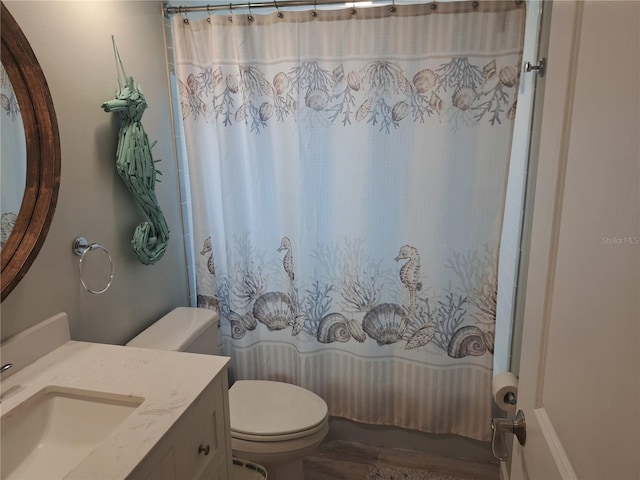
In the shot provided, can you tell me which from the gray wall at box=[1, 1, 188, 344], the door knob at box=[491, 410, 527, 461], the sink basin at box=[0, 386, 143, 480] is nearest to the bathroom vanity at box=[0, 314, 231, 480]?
the sink basin at box=[0, 386, 143, 480]

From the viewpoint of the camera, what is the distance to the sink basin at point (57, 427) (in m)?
1.07

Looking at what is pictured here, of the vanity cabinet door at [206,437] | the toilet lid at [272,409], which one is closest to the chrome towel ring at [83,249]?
the vanity cabinet door at [206,437]

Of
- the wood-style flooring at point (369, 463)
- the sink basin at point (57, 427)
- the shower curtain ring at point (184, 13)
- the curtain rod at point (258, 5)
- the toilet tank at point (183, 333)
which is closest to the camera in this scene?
the sink basin at point (57, 427)

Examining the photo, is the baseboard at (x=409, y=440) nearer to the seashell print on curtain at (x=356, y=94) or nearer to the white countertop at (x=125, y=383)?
the white countertop at (x=125, y=383)

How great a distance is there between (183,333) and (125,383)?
58 cm

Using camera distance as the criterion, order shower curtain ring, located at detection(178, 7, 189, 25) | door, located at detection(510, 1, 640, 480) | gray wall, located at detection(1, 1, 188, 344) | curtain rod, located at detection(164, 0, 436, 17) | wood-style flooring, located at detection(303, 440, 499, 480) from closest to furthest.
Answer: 1. door, located at detection(510, 1, 640, 480)
2. gray wall, located at detection(1, 1, 188, 344)
3. curtain rod, located at detection(164, 0, 436, 17)
4. shower curtain ring, located at detection(178, 7, 189, 25)
5. wood-style flooring, located at detection(303, 440, 499, 480)

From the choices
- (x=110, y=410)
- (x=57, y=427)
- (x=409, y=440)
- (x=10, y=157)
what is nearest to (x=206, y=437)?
(x=110, y=410)

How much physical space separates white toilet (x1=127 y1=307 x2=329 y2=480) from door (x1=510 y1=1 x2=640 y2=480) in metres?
0.99

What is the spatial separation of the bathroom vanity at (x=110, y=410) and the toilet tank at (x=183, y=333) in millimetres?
310

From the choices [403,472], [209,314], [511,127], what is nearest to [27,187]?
[209,314]

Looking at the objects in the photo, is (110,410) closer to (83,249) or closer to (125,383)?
(125,383)

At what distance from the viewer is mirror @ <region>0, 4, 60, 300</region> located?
1160mm

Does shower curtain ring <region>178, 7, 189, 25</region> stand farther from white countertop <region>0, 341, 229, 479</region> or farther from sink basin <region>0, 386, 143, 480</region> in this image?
sink basin <region>0, 386, 143, 480</region>

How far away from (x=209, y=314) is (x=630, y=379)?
161 centimetres
